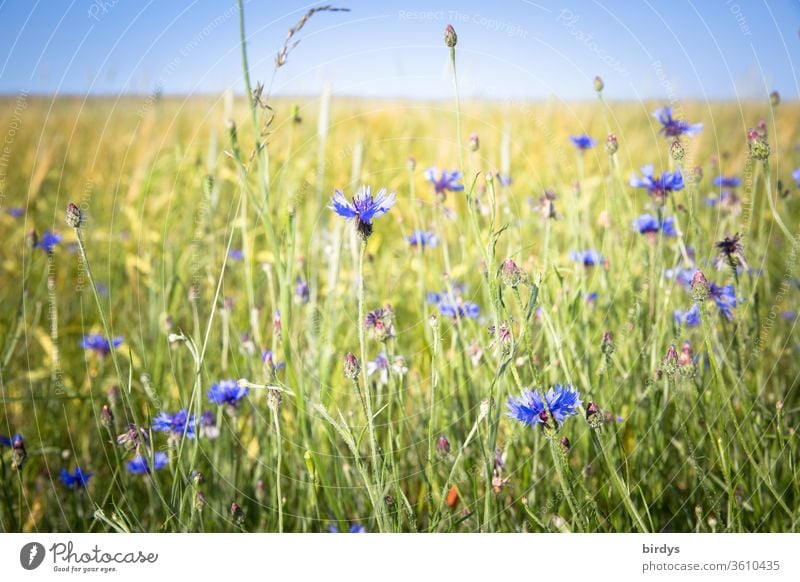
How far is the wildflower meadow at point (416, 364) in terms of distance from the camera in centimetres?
79

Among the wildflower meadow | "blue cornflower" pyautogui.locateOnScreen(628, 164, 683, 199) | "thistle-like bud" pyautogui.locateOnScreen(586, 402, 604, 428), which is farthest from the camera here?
"blue cornflower" pyautogui.locateOnScreen(628, 164, 683, 199)

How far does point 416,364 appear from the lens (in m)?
1.21

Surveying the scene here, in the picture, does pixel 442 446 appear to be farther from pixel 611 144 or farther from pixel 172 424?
pixel 611 144

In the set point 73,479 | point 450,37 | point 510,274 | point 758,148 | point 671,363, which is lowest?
point 73,479

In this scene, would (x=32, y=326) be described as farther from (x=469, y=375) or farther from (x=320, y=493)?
(x=469, y=375)

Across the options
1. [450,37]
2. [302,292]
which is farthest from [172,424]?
[450,37]

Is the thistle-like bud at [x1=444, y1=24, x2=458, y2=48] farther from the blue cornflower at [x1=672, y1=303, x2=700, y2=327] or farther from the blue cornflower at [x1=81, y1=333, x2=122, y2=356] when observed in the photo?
the blue cornflower at [x1=81, y1=333, x2=122, y2=356]

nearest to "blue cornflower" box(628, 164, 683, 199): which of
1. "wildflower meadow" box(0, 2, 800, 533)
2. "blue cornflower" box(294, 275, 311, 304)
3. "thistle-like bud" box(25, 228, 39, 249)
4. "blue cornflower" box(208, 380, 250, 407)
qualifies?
"wildflower meadow" box(0, 2, 800, 533)

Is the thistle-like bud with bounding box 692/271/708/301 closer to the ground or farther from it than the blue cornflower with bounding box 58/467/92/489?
farther from it

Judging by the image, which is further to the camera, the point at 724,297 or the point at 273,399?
the point at 724,297

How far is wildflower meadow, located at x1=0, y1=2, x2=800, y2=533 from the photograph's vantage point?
788mm

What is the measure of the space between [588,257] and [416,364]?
1.24 feet
